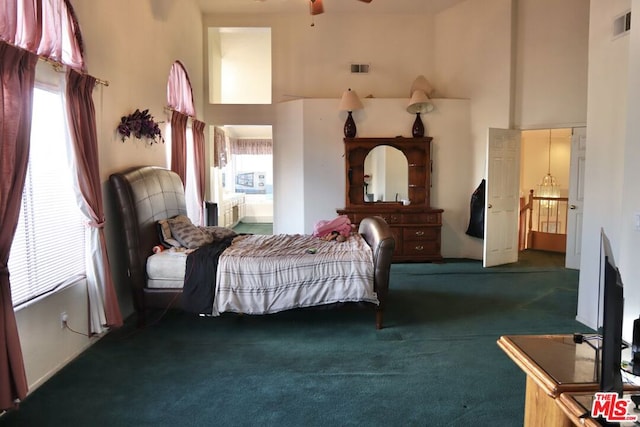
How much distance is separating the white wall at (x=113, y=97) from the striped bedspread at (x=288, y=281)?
110cm

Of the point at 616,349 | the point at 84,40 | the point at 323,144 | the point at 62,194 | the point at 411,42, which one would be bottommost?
the point at 616,349

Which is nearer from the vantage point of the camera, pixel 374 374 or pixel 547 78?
pixel 374 374

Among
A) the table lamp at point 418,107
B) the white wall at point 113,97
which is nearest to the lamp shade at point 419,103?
the table lamp at point 418,107

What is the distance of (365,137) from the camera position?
687 centimetres

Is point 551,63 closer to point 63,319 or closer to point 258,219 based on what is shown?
point 63,319

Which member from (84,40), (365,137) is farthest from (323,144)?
(84,40)

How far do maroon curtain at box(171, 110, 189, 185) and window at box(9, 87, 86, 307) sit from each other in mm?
2249

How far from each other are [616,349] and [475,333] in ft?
9.37

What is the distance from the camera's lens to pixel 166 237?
428 centimetres

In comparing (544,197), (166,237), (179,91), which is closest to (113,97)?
(166,237)

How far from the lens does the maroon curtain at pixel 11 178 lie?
2.35 metres

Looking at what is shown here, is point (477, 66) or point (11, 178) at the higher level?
point (477, 66)

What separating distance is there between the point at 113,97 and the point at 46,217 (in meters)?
1.47

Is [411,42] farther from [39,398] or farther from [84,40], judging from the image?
[39,398]
